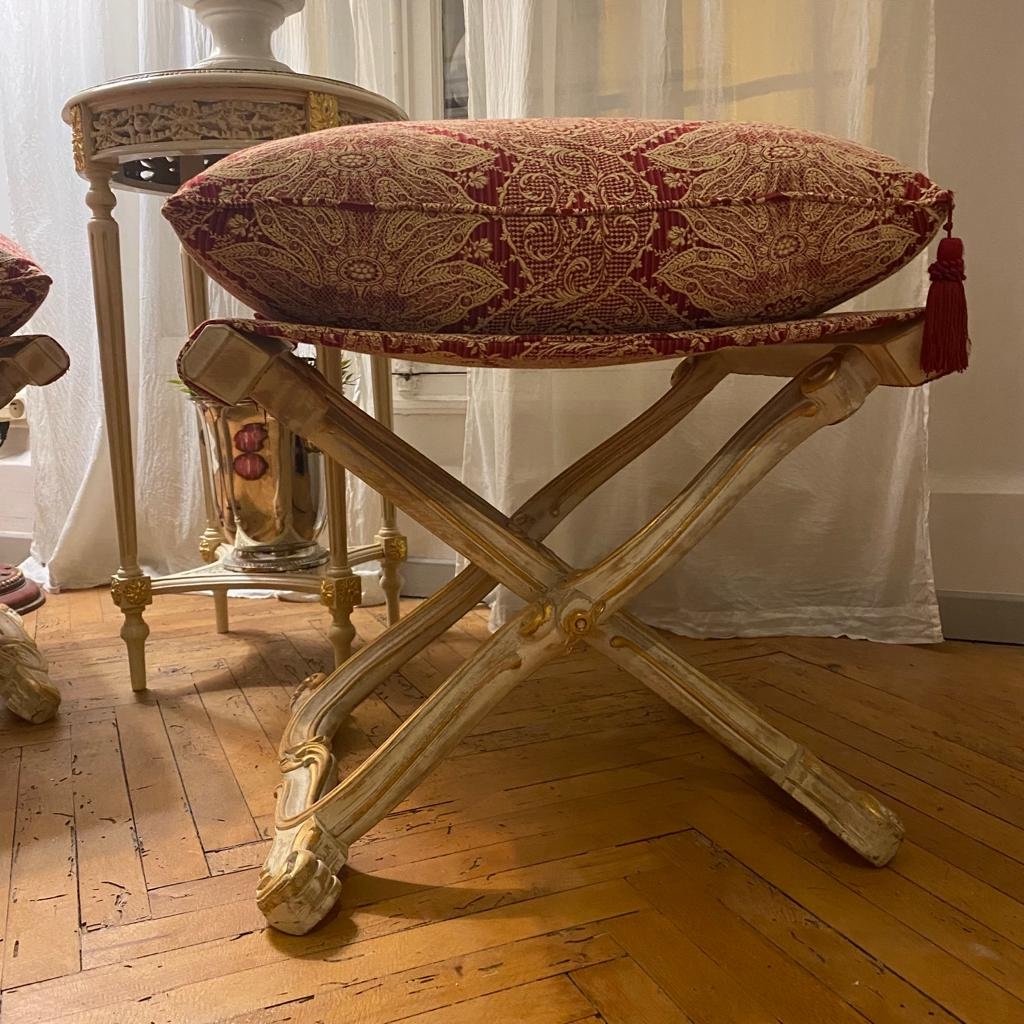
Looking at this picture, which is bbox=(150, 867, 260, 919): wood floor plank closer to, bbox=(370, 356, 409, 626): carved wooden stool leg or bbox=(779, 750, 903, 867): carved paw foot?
bbox=(779, 750, 903, 867): carved paw foot

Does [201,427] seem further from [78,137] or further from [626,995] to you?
[626,995]

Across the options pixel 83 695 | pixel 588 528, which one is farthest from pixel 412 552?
pixel 83 695

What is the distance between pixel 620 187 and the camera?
555 mm

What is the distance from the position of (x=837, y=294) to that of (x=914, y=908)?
422 millimetres

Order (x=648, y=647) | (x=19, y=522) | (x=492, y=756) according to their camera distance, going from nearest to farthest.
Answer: (x=648, y=647) → (x=492, y=756) → (x=19, y=522)

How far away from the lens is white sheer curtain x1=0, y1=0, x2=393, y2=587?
1.45m

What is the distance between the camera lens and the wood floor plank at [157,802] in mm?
711

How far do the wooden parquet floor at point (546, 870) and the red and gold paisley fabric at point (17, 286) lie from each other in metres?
0.42

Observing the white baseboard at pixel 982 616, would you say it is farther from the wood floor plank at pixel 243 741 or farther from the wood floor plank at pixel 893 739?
the wood floor plank at pixel 243 741

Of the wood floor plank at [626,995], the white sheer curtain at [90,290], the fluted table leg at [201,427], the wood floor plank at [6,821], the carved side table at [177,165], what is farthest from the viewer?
the white sheer curtain at [90,290]

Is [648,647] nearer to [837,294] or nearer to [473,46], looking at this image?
[837,294]

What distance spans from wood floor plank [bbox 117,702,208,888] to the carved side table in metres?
0.12

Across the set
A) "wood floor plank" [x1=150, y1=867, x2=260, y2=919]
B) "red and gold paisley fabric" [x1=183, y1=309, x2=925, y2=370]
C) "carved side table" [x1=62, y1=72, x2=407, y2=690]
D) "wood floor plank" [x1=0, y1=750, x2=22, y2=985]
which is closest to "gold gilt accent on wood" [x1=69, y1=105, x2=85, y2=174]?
"carved side table" [x1=62, y1=72, x2=407, y2=690]

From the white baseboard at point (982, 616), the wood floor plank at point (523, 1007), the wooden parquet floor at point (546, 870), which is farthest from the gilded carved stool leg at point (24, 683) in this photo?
the white baseboard at point (982, 616)
